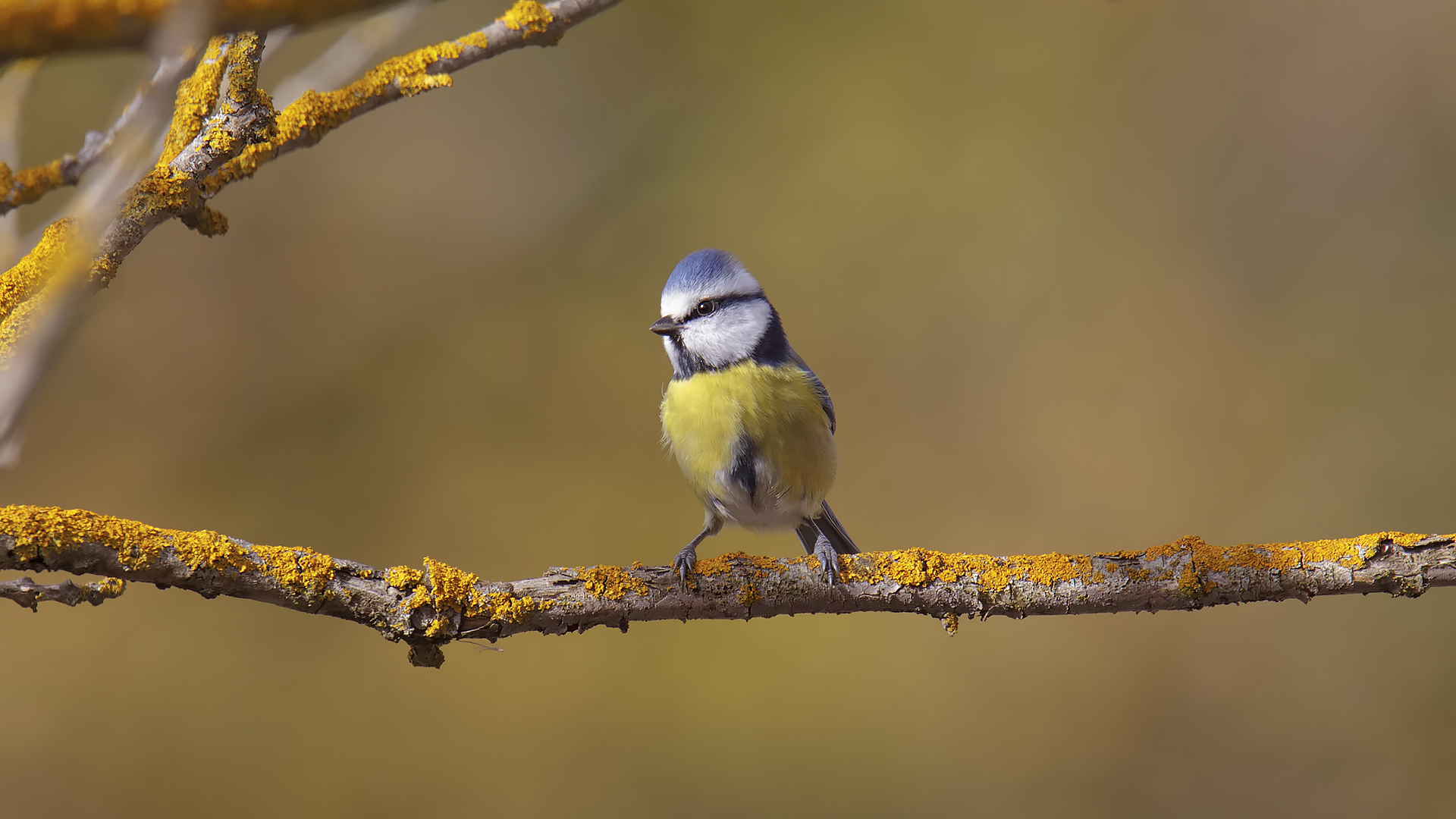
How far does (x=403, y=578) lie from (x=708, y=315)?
83cm

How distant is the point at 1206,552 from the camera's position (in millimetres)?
1252

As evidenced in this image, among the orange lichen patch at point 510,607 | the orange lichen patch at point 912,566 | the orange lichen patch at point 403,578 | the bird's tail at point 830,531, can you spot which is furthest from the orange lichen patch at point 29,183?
the bird's tail at point 830,531

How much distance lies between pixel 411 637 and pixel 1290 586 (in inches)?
44.9

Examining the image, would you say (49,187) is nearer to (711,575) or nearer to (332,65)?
(332,65)

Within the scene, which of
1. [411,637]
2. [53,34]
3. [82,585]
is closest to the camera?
[53,34]

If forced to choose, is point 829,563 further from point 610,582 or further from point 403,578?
point 403,578

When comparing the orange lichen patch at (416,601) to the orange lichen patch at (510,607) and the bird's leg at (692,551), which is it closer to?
the orange lichen patch at (510,607)

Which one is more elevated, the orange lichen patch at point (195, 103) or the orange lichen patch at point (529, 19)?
the orange lichen patch at point (529, 19)

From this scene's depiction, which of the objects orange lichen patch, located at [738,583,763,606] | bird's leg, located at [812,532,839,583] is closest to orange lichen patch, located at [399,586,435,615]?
orange lichen patch, located at [738,583,763,606]

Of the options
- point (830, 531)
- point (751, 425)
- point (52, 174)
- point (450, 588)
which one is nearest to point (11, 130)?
point (52, 174)

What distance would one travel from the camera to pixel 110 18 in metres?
0.52

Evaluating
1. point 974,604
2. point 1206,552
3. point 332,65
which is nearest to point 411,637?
point 974,604

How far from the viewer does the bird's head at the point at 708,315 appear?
1763 millimetres

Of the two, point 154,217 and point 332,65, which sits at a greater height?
point 332,65
